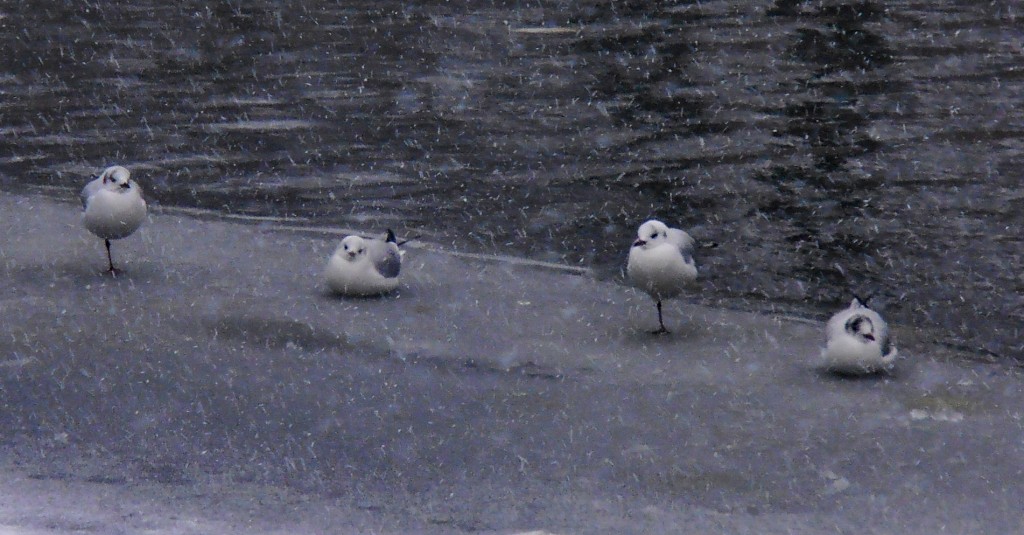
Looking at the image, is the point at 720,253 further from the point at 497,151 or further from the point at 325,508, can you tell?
the point at 325,508

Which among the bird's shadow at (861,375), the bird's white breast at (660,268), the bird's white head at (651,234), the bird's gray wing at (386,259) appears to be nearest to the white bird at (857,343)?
the bird's shadow at (861,375)

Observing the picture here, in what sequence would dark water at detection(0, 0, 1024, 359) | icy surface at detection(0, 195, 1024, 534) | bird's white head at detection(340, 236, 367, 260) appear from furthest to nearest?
dark water at detection(0, 0, 1024, 359) → bird's white head at detection(340, 236, 367, 260) → icy surface at detection(0, 195, 1024, 534)

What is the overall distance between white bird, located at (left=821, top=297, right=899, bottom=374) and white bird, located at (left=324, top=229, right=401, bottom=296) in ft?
9.19

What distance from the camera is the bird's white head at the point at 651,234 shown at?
24.4 feet

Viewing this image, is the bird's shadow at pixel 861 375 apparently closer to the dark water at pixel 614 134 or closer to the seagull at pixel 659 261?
the seagull at pixel 659 261

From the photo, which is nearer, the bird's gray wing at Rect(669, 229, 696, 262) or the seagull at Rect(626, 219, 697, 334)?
the seagull at Rect(626, 219, 697, 334)

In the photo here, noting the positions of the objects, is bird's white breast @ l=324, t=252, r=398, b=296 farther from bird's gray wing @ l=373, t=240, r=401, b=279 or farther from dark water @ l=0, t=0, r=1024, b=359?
dark water @ l=0, t=0, r=1024, b=359

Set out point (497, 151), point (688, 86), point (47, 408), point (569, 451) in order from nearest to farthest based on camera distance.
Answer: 1. point (569, 451)
2. point (47, 408)
3. point (497, 151)
4. point (688, 86)

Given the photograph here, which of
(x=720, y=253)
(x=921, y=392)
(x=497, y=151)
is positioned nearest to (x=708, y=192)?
(x=720, y=253)

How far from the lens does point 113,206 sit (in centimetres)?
859

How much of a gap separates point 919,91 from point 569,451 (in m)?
10.7

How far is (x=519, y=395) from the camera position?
6914mm

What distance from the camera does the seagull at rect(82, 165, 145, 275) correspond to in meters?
8.59


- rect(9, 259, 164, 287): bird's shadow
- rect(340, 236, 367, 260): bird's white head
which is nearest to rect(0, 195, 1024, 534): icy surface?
rect(9, 259, 164, 287): bird's shadow
